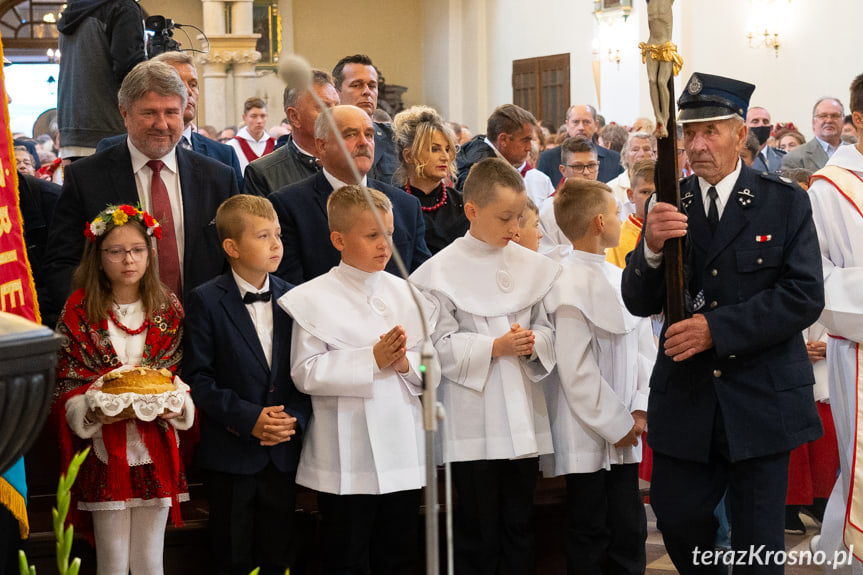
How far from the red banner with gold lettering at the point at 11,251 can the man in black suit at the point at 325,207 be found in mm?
980

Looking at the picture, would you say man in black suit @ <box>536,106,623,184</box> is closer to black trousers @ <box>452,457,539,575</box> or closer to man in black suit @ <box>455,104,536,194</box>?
man in black suit @ <box>455,104,536,194</box>

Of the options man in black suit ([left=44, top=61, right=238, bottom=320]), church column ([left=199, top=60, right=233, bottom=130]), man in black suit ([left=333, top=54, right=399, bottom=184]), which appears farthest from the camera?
church column ([left=199, top=60, right=233, bottom=130])

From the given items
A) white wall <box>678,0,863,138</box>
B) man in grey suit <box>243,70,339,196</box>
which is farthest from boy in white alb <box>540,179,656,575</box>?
white wall <box>678,0,863,138</box>

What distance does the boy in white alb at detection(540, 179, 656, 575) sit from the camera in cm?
372

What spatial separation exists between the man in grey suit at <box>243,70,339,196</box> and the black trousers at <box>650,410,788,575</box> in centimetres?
203

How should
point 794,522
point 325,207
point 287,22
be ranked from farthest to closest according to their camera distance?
point 287,22
point 794,522
point 325,207

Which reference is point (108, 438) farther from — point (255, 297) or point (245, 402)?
point (255, 297)

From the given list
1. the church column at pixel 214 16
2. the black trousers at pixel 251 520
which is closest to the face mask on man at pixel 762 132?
the black trousers at pixel 251 520

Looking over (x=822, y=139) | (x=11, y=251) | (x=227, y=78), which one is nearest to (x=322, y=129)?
(x=11, y=251)

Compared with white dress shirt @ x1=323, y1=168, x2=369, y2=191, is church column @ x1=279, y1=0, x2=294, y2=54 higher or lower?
higher

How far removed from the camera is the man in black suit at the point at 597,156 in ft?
25.8

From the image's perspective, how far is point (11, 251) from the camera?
318cm

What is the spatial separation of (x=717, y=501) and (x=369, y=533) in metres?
1.14

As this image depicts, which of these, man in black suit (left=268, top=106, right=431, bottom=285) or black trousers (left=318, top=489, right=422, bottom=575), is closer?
black trousers (left=318, top=489, right=422, bottom=575)
